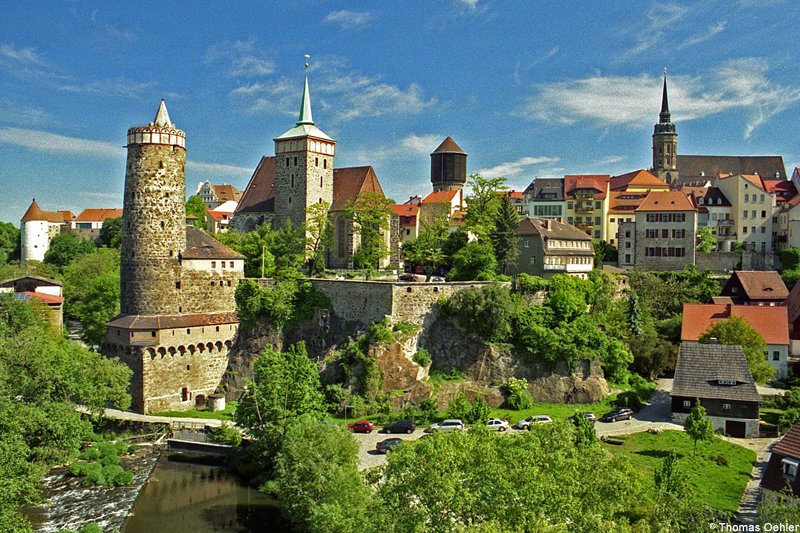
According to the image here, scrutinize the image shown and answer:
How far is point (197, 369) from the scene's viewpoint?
1884 inches

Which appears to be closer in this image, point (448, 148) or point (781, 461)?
point (781, 461)

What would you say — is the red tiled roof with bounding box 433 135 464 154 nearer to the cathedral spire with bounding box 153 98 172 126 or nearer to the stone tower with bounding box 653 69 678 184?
the stone tower with bounding box 653 69 678 184

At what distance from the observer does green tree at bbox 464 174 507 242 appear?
5269cm

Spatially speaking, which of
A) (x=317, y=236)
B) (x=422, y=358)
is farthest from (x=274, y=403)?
(x=317, y=236)

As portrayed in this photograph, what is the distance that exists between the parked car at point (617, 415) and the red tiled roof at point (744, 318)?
11.2m

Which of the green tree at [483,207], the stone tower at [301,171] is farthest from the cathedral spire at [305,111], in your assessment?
the green tree at [483,207]

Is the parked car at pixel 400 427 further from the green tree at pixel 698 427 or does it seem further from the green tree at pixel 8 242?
the green tree at pixel 8 242

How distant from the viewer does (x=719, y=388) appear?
39.4 metres

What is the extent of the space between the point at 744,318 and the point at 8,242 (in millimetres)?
108853

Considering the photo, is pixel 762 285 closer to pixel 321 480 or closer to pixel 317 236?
pixel 317 236

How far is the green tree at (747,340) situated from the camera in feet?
142

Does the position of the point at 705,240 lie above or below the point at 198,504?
above

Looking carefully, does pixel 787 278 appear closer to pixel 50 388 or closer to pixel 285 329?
pixel 285 329

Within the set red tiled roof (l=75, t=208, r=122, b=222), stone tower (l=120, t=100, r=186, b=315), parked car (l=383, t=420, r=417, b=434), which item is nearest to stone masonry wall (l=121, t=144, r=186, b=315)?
stone tower (l=120, t=100, r=186, b=315)
